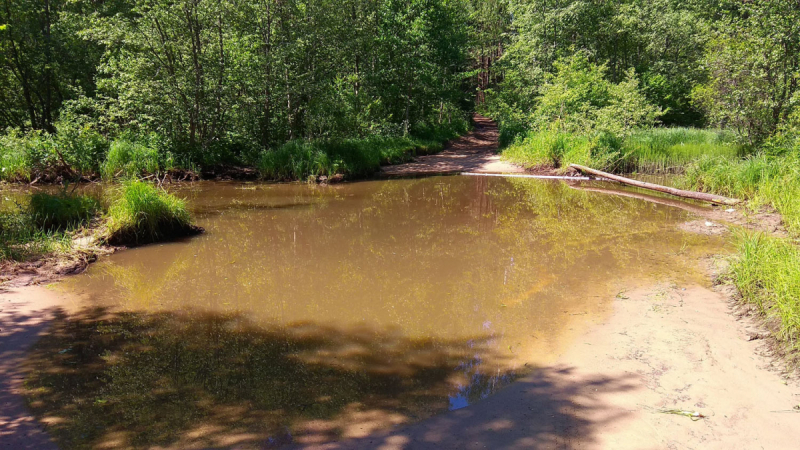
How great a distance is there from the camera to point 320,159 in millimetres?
15953

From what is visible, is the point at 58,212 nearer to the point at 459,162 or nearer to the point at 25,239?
the point at 25,239

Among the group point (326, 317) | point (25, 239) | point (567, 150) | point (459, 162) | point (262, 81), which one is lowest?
point (326, 317)

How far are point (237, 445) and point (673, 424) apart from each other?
3309 mm

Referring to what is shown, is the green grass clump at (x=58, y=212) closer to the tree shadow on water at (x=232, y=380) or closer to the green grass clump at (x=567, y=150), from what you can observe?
the tree shadow on water at (x=232, y=380)

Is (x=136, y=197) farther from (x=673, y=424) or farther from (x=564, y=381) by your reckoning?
(x=673, y=424)

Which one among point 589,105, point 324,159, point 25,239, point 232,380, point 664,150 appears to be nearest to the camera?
point 232,380

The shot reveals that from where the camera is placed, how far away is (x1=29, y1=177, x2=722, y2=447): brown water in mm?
3842

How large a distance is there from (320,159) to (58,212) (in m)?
8.38

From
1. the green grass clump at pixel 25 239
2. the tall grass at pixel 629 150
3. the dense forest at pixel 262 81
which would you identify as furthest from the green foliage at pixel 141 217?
the tall grass at pixel 629 150

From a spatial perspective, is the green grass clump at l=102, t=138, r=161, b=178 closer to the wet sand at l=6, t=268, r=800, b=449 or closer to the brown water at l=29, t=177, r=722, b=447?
the brown water at l=29, t=177, r=722, b=447

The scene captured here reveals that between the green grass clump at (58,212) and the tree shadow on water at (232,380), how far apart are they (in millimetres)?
3857

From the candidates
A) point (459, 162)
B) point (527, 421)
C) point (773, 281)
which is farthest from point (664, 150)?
point (527, 421)

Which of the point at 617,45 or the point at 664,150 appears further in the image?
the point at 617,45

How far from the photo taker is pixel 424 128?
24906mm
